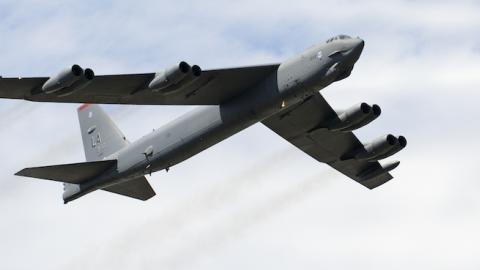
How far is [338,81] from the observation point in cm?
4966

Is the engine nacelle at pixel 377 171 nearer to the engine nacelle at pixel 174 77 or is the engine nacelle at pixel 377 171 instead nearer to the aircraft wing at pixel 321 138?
the aircraft wing at pixel 321 138

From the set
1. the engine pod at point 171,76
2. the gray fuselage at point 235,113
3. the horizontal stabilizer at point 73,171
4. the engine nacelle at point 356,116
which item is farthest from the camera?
the horizontal stabilizer at point 73,171

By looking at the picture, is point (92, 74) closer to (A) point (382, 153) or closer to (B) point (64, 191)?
(B) point (64, 191)

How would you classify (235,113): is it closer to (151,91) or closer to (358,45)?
(151,91)

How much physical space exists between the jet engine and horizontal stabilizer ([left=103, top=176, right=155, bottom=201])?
11355 mm

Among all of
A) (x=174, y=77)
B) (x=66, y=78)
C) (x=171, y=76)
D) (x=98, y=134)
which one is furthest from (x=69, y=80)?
(x=98, y=134)

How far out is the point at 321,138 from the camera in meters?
57.9

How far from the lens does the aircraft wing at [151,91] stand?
48.6 metres

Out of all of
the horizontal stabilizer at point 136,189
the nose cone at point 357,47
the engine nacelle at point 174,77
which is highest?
the engine nacelle at point 174,77

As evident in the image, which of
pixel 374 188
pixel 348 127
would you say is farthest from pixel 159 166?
pixel 374 188

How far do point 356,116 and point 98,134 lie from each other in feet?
46.4

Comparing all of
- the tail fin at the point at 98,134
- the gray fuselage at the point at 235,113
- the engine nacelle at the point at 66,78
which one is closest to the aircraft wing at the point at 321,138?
the gray fuselage at the point at 235,113

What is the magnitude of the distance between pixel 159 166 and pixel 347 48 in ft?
35.2

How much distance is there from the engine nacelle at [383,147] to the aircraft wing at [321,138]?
24.1 inches
